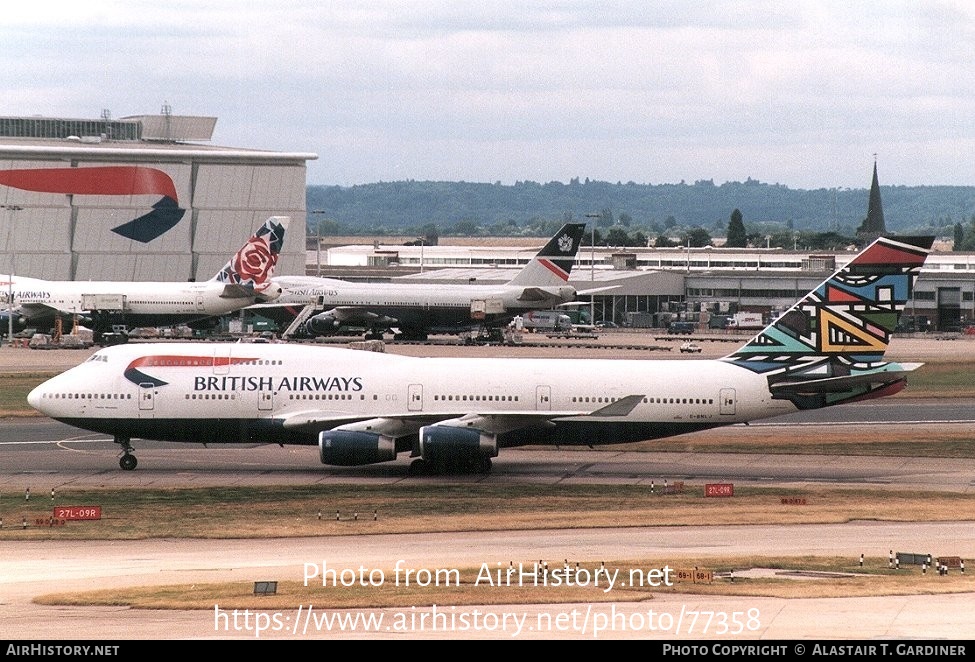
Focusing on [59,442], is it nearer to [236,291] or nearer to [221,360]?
[221,360]

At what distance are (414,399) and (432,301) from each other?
72.8 metres

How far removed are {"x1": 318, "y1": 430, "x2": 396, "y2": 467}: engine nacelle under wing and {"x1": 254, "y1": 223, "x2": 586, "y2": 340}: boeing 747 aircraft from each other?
71137mm

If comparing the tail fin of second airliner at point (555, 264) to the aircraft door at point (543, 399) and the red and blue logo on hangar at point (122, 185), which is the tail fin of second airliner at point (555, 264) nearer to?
the red and blue logo on hangar at point (122, 185)

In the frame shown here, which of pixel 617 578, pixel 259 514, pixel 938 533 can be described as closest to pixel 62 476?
pixel 259 514

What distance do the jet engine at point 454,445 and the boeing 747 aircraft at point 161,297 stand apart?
70359 millimetres

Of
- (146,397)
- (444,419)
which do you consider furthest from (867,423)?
(146,397)

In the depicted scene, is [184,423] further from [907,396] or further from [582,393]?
[907,396]

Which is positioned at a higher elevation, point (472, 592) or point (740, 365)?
point (740, 365)

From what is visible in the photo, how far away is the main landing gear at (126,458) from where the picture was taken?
171 feet

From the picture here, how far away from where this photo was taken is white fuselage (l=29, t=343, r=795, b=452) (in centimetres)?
5112

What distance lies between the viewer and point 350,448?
49188 mm

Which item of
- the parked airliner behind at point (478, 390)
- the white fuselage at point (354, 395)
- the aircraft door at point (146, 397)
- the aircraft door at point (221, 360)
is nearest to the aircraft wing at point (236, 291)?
the parked airliner behind at point (478, 390)

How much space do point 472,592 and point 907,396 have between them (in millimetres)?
55958
